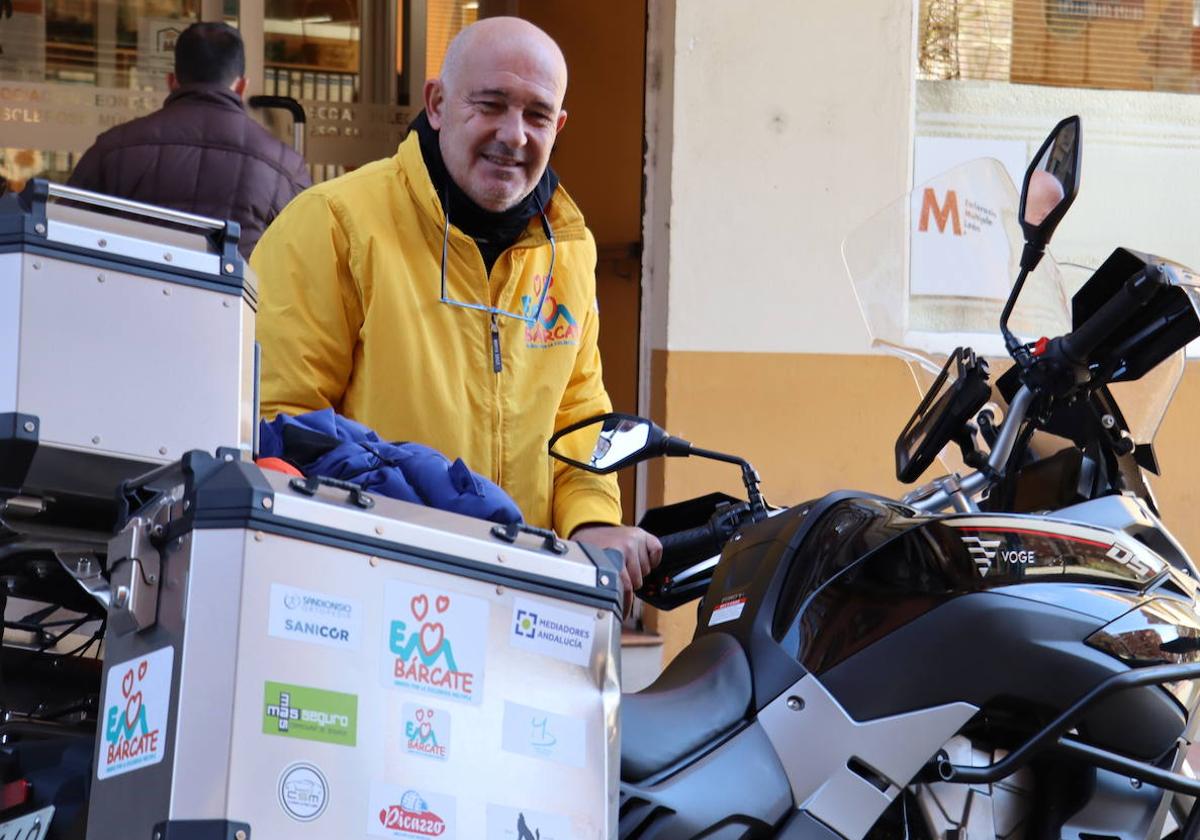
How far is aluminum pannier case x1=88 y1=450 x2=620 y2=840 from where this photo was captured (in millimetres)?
2062

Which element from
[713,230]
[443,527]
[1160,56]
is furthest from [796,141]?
[443,527]

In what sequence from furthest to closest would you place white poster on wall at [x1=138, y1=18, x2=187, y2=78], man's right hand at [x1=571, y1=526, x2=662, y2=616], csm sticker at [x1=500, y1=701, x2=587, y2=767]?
white poster on wall at [x1=138, y1=18, x2=187, y2=78], man's right hand at [x1=571, y1=526, x2=662, y2=616], csm sticker at [x1=500, y1=701, x2=587, y2=767]

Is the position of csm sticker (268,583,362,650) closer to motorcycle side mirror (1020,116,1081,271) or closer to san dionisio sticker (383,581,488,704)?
san dionisio sticker (383,581,488,704)

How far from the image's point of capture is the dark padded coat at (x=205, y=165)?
532 centimetres

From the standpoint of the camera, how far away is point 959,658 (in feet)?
8.89

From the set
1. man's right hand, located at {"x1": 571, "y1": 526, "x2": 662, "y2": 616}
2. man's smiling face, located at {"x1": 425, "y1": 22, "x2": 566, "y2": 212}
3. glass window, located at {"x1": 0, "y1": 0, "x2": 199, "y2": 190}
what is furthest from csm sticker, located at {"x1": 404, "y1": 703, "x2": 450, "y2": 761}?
glass window, located at {"x1": 0, "y1": 0, "x2": 199, "y2": 190}

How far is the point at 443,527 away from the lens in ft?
7.54

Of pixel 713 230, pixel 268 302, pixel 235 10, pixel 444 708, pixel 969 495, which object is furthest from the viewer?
pixel 235 10

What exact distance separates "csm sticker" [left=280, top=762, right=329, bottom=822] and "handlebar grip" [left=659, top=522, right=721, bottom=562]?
125 centimetres

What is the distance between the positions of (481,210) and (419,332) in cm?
28

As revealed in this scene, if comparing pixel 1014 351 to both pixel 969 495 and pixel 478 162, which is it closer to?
pixel 969 495

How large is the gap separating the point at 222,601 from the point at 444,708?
1.05 feet

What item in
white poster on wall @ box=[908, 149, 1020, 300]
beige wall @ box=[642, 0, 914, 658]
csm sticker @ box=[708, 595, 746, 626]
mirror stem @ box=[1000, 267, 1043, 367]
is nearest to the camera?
csm sticker @ box=[708, 595, 746, 626]

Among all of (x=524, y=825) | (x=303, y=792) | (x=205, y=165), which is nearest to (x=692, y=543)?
(x=524, y=825)
